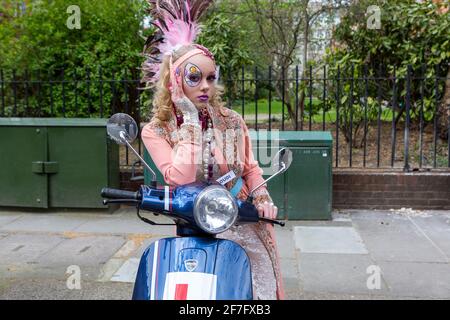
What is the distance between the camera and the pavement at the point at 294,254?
4.39 metres

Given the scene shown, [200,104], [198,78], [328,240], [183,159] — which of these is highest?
[198,78]

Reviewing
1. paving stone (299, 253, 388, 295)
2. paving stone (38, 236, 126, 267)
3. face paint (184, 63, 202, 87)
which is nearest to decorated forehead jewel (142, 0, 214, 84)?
face paint (184, 63, 202, 87)

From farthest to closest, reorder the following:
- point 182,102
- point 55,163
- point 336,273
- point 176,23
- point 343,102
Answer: point 343,102 < point 55,163 < point 336,273 < point 176,23 < point 182,102

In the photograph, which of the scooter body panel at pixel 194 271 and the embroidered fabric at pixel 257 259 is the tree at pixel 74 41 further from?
the scooter body panel at pixel 194 271

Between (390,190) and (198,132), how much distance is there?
5073 millimetres

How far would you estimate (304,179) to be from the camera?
641 cm

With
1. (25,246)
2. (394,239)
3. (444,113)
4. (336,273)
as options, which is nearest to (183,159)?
(336,273)

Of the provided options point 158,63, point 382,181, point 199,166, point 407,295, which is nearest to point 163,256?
point 199,166

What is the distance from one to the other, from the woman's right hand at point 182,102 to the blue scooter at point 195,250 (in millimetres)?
323

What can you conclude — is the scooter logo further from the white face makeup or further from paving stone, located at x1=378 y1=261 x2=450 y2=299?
paving stone, located at x1=378 y1=261 x2=450 y2=299

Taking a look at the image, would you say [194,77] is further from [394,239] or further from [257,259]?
[394,239]

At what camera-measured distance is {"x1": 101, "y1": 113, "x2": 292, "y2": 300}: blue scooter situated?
2.17 m

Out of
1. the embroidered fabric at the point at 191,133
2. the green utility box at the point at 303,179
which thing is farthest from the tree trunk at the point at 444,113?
the embroidered fabric at the point at 191,133

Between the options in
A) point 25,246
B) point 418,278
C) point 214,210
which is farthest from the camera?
point 25,246
